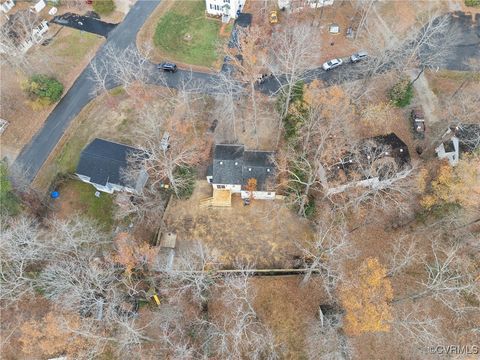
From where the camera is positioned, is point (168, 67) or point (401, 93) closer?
point (401, 93)

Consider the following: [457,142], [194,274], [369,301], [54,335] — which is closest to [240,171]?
[194,274]

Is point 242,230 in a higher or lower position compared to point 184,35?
lower

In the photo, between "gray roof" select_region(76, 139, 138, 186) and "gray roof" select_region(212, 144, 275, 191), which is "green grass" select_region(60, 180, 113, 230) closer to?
"gray roof" select_region(76, 139, 138, 186)

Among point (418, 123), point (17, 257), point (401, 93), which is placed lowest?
point (418, 123)

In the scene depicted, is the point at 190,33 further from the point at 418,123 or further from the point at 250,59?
the point at 418,123

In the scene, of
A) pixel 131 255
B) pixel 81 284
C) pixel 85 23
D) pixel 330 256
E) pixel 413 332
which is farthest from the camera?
pixel 85 23

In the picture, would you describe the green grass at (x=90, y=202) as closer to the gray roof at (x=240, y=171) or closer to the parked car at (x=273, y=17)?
the gray roof at (x=240, y=171)
